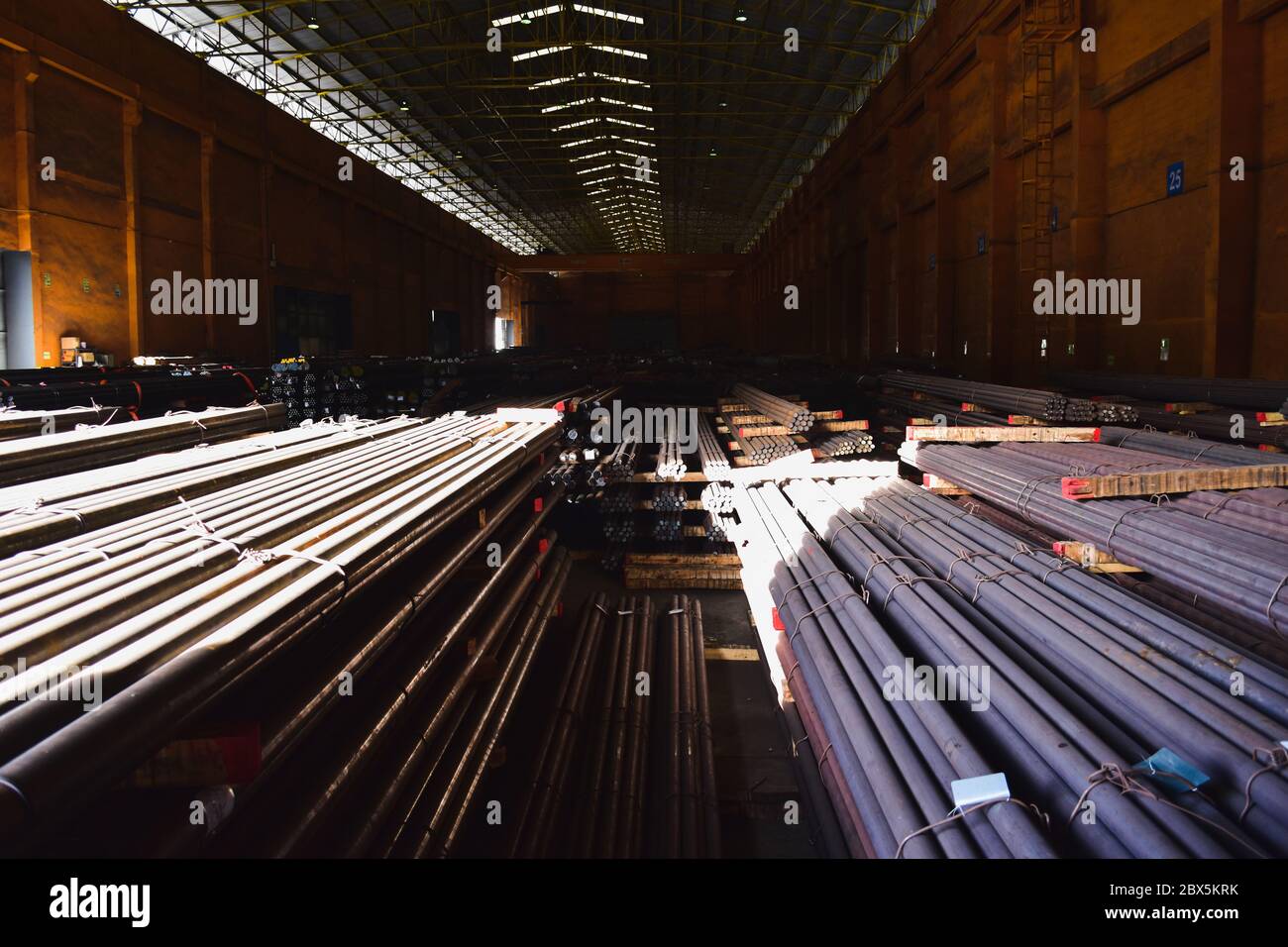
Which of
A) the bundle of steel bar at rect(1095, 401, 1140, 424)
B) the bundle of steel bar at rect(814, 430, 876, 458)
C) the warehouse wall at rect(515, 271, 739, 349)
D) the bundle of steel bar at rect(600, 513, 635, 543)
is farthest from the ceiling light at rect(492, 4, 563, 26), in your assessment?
the warehouse wall at rect(515, 271, 739, 349)

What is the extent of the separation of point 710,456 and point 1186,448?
15.6 feet

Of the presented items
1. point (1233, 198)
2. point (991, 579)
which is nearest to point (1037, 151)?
point (1233, 198)

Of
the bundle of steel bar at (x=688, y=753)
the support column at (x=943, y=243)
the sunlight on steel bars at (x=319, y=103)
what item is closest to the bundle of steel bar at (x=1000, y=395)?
the support column at (x=943, y=243)

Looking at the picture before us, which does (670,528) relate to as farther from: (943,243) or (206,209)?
(206,209)

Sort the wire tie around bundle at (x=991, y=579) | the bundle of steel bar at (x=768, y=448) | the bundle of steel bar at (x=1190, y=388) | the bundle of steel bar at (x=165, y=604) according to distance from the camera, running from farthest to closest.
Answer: the bundle of steel bar at (x=768, y=448) < the bundle of steel bar at (x=1190, y=388) < the wire tie around bundle at (x=991, y=579) < the bundle of steel bar at (x=165, y=604)

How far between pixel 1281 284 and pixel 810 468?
5844 millimetres

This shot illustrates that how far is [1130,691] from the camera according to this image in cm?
236

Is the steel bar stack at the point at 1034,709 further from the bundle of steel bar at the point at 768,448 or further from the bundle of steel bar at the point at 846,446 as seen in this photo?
the bundle of steel bar at the point at 846,446

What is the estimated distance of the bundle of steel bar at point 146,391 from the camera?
6465 mm

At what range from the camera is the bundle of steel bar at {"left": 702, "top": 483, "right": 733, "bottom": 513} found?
793cm

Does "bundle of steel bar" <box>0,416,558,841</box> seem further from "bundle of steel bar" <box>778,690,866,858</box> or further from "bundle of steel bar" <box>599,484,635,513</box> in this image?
"bundle of steel bar" <box>599,484,635,513</box>

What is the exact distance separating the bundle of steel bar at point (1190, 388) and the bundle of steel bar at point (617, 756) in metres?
6.37
